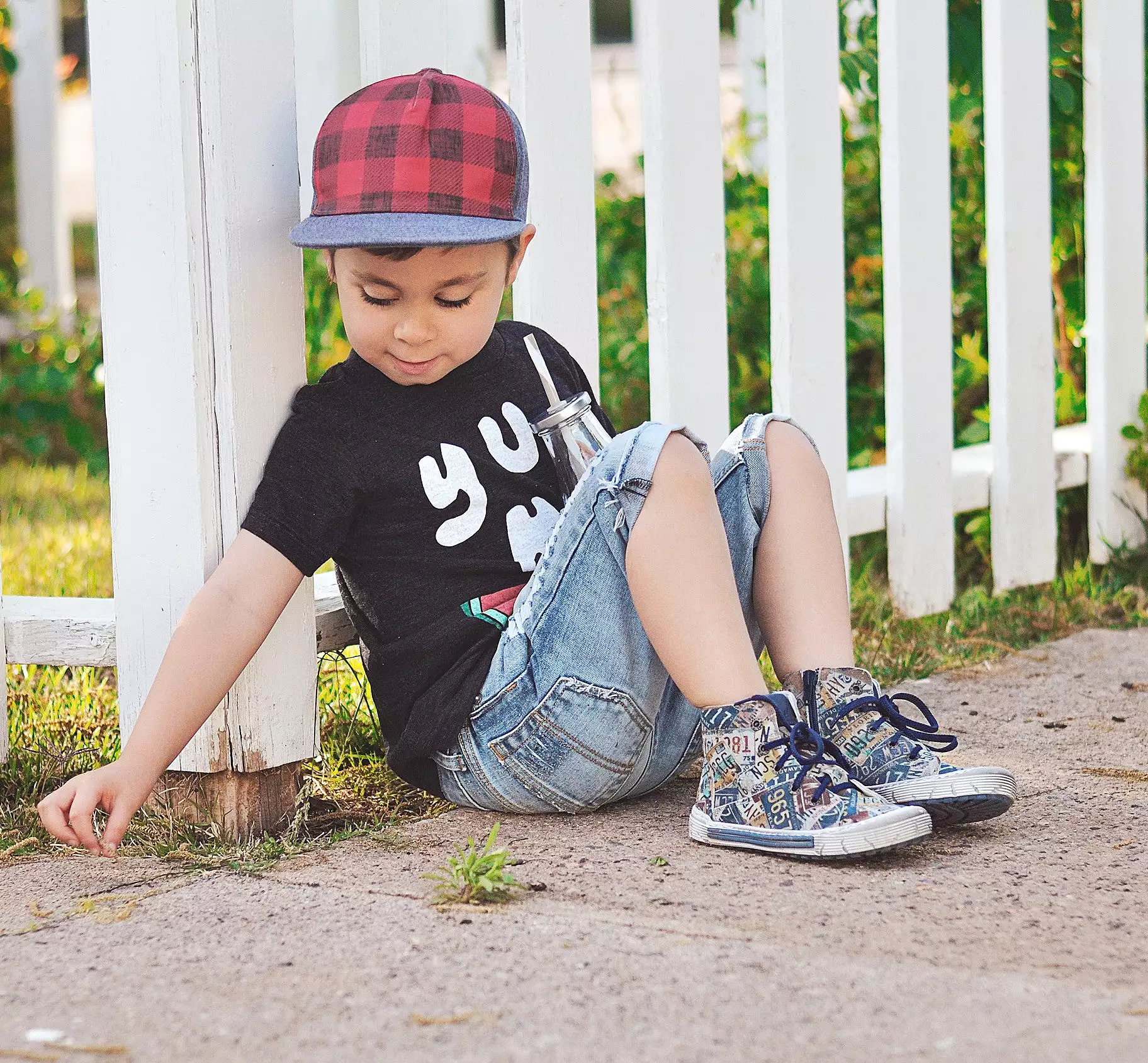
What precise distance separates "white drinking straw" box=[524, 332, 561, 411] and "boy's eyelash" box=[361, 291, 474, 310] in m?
0.18

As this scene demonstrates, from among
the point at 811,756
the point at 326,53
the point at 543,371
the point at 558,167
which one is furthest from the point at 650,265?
the point at 326,53

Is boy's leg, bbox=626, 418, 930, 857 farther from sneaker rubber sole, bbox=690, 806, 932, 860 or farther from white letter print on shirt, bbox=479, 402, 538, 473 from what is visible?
white letter print on shirt, bbox=479, 402, 538, 473

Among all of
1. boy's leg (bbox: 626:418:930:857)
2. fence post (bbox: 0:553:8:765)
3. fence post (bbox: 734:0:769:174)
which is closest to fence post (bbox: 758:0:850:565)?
boy's leg (bbox: 626:418:930:857)

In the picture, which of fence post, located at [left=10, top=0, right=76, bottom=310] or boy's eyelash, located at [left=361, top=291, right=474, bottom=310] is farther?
fence post, located at [left=10, top=0, right=76, bottom=310]

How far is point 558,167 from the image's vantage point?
2459 mm

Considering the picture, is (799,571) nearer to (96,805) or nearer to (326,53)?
(96,805)

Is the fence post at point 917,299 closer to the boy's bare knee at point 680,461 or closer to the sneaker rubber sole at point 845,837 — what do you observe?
the boy's bare knee at point 680,461

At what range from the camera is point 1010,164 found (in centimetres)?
321

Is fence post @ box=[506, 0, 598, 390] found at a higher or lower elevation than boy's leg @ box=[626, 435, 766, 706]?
higher

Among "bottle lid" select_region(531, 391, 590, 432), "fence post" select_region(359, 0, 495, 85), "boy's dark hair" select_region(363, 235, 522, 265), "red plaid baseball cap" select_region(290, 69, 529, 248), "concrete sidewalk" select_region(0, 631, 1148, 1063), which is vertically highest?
"fence post" select_region(359, 0, 495, 85)

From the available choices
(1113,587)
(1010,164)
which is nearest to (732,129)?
(1010,164)

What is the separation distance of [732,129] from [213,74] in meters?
3.19

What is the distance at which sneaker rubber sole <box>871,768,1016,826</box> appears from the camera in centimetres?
188

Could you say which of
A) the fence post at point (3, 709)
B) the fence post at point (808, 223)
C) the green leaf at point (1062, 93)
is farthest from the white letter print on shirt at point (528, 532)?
the green leaf at point (1062, 93)
